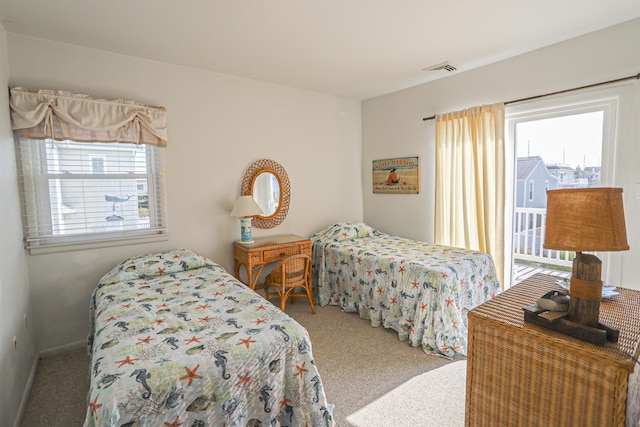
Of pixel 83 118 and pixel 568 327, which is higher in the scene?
pixel 83 118

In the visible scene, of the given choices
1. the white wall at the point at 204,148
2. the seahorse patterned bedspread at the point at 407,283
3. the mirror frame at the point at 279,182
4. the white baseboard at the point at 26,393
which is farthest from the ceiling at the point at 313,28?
the white baseboard at the point at 26,393

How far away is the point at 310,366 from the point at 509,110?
9.96 feet

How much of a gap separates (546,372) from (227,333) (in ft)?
4.67

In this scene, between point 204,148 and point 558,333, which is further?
point 204,148

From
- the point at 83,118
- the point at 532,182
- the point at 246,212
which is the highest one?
the point at 83,118

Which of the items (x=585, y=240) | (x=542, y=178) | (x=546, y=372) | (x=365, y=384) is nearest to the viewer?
(x=585, y=240)

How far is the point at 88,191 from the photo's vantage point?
8.92 feet

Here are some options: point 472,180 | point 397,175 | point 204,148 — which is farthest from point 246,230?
point 472,180

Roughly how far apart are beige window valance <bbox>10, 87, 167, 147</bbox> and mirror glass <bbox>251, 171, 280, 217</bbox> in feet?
3.50

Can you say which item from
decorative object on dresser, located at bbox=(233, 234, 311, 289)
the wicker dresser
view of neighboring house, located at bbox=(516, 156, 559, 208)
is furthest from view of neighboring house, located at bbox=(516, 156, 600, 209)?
decorative object on dresser, located at bbox=(233, 234, 311, 289)

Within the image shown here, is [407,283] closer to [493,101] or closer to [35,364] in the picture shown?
[493,101]

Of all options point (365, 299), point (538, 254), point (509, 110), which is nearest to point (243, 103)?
point (365, 299)

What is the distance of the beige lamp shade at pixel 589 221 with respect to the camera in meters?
1.12

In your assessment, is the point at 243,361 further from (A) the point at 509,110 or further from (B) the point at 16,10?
(A) the point at 509,110
